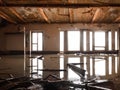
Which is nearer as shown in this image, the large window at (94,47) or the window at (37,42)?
the large window at (94,47)

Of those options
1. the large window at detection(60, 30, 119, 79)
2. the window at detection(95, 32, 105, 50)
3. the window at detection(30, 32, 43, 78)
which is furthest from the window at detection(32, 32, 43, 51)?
the window at detection(95, 32, 105, 50)

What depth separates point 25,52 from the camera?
7902 millimetres

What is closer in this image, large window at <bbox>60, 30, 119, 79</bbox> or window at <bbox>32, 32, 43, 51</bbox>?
large window at <bbox>60, 30, 119, 79</bbox>

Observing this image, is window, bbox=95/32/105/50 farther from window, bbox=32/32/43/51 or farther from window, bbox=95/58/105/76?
window, bbox=32/32/43/51

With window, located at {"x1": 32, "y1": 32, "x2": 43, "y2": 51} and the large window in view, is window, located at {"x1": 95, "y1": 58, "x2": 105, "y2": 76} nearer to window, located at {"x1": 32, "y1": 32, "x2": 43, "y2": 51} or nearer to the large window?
the large window

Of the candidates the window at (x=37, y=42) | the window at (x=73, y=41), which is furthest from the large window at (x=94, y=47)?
the window at (x=37, y=42)

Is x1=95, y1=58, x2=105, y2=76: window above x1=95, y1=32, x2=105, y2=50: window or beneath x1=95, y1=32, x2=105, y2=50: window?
beneath

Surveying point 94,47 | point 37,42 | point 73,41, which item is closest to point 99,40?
point 94,47

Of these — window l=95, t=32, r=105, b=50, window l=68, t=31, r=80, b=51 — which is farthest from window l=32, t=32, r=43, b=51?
window l=95, t=32, r=105, b=50

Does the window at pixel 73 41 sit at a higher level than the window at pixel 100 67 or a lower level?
higher

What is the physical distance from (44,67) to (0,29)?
6.85 ft

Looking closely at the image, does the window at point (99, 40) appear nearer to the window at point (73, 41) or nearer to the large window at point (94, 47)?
the large window at point (94, 47)

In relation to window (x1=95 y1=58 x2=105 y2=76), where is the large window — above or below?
above

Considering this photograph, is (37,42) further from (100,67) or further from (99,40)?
(100,67)
